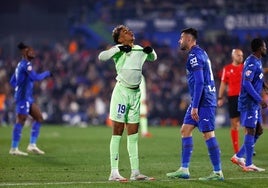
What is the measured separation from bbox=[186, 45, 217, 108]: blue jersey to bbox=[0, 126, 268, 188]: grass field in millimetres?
1392

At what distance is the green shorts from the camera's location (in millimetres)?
13031

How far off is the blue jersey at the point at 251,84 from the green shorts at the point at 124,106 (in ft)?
7.95

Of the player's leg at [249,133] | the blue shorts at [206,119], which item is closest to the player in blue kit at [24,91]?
the player's leg at [249,133]

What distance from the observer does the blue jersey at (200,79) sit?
41.5ft

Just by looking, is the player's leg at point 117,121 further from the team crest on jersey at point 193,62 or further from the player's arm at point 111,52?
the team crest on jersey at point 193,62

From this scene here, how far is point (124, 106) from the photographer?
13.1m

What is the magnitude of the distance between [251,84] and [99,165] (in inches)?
145

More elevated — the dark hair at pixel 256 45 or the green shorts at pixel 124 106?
the dark hair at pixel 256 45

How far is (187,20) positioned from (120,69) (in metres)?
26.2

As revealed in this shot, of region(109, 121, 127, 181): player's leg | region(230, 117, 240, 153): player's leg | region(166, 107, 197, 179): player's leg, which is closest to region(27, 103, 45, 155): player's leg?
region(230, 117, 240, 153): player's leg

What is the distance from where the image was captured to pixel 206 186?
12.1m

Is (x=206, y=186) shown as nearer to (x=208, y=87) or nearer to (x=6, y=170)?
(x=208, y=87)

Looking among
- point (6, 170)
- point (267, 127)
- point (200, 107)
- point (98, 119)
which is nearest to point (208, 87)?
point (200, 107)

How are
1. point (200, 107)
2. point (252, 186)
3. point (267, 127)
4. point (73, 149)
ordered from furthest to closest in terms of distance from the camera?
point (267, 127) → point (73, 149) → point (200, 107) → point (252, 186)
